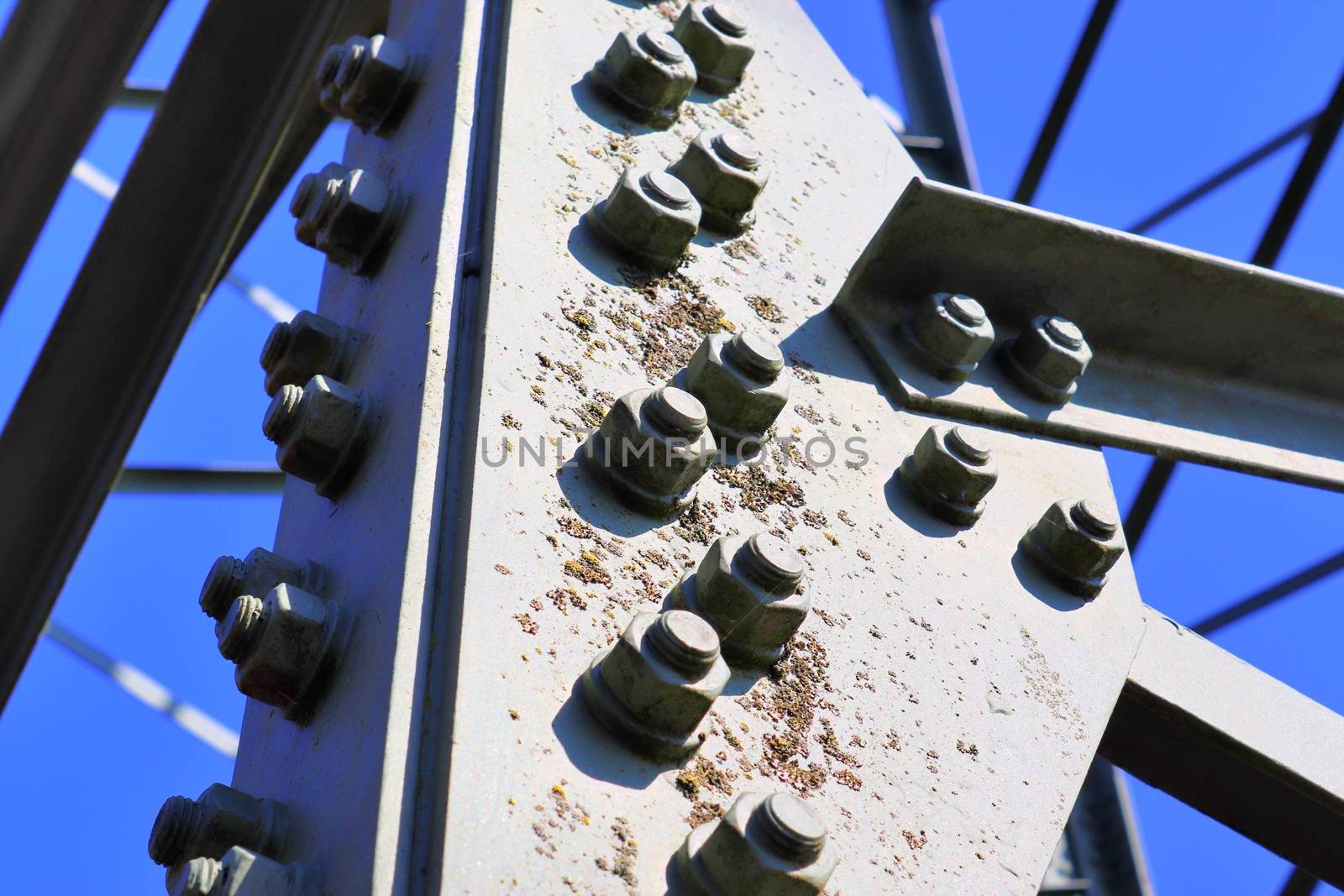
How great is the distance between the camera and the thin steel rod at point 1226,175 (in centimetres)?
712

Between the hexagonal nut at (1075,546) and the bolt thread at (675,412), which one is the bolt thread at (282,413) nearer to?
the bolt thread at (675,412)

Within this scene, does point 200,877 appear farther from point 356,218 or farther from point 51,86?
point 51,86

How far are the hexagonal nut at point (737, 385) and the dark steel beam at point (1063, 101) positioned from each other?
5.39 m

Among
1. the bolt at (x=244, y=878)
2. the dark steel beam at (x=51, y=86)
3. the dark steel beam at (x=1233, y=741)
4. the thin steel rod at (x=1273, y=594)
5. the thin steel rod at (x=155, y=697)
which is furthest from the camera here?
the thin steel rod at (x=155, y=697)

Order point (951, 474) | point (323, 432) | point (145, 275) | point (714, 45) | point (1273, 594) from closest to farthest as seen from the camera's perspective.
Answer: point (323, 432) < point (951, 474) < point (714, 45) < point (145, 275) < point (1273, 594)

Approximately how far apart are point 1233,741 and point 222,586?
3.89ft

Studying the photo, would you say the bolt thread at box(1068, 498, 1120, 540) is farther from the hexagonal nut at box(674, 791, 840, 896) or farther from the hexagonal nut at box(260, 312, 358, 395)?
the hexagonal nut at box(260, 312, 358, 395)

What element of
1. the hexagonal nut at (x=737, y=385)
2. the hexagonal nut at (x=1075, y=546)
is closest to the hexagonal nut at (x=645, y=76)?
the hexagonal nut at (x=737, y=385)

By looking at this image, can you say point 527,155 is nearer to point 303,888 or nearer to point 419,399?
point 419,399

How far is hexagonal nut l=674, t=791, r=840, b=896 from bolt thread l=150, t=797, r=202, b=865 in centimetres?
46

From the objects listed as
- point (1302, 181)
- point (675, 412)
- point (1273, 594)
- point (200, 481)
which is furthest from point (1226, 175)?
point (675, 412)

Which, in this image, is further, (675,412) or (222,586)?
(222,586)

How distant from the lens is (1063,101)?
709 centimetres

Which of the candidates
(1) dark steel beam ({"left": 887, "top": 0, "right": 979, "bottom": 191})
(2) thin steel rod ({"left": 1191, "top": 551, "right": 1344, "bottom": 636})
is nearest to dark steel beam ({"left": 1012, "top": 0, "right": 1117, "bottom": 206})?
(1) dark steel beam ({"left": 887, "top": 0, "right": 979, "bottom": 191})
